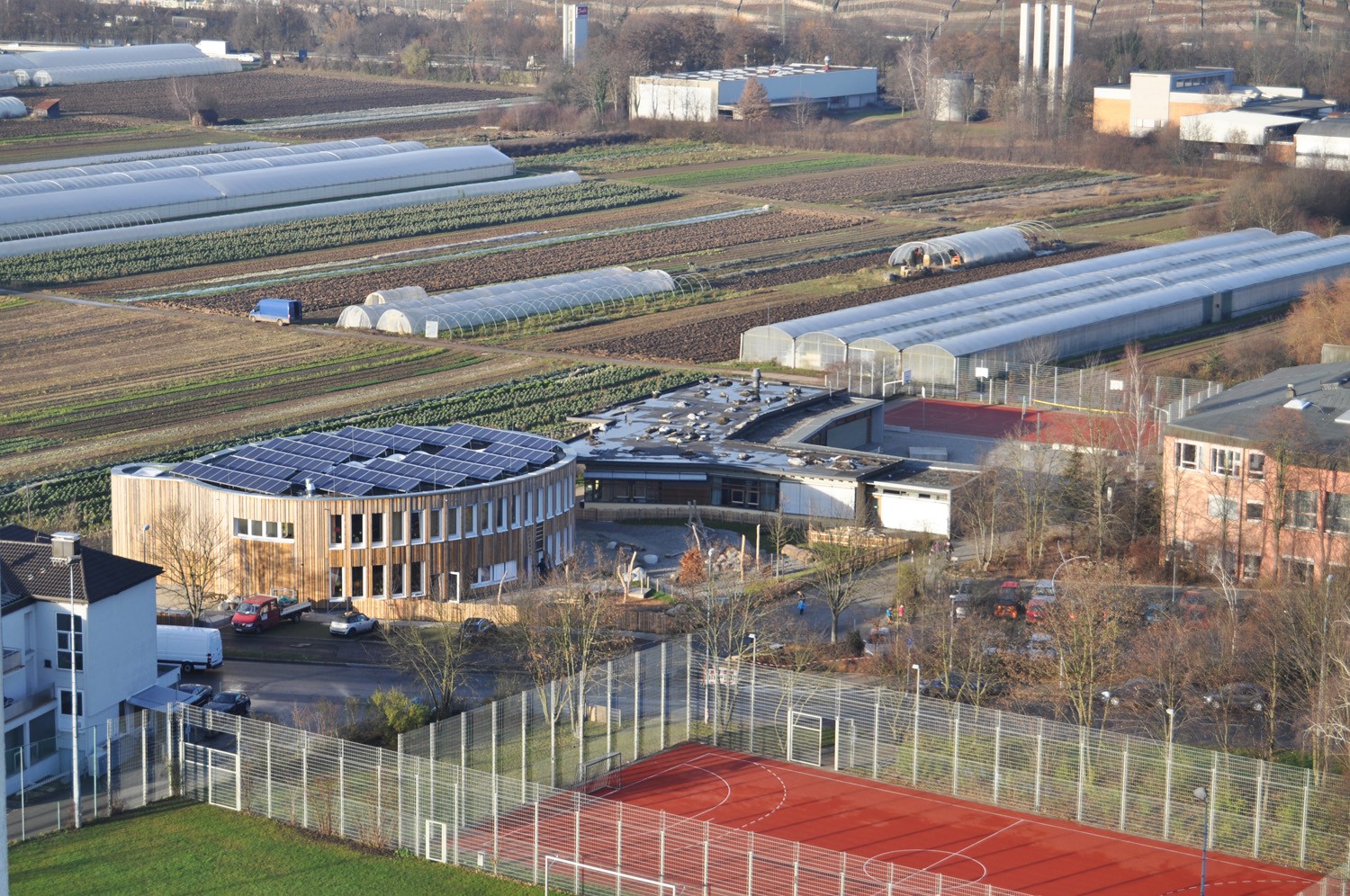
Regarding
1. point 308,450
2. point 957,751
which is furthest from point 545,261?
point 957,751

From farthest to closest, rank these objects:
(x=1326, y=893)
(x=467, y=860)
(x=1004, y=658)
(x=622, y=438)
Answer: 1. (x=622, y=438)
2. (x=1004, y=658)
3. (x=467, y=860)
4. (x=1326, y=893)

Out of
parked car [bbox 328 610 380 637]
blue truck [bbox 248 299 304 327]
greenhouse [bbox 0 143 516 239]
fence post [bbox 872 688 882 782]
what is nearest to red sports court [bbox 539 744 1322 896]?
fence post [bbox 872 688 882 782]

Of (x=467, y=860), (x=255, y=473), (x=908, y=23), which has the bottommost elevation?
(x=467, y=860)

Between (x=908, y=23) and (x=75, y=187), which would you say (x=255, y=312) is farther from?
(x=908, y=23)

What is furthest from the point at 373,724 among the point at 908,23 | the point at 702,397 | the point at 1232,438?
the point at 908,23

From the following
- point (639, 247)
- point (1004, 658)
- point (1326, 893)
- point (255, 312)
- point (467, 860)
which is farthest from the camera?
point (639, 247)

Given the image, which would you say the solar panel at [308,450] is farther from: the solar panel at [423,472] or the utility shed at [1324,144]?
the utility shed at [1324,144]

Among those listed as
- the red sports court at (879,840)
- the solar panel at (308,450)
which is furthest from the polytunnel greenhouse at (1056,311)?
the red sports court at (879,840)
